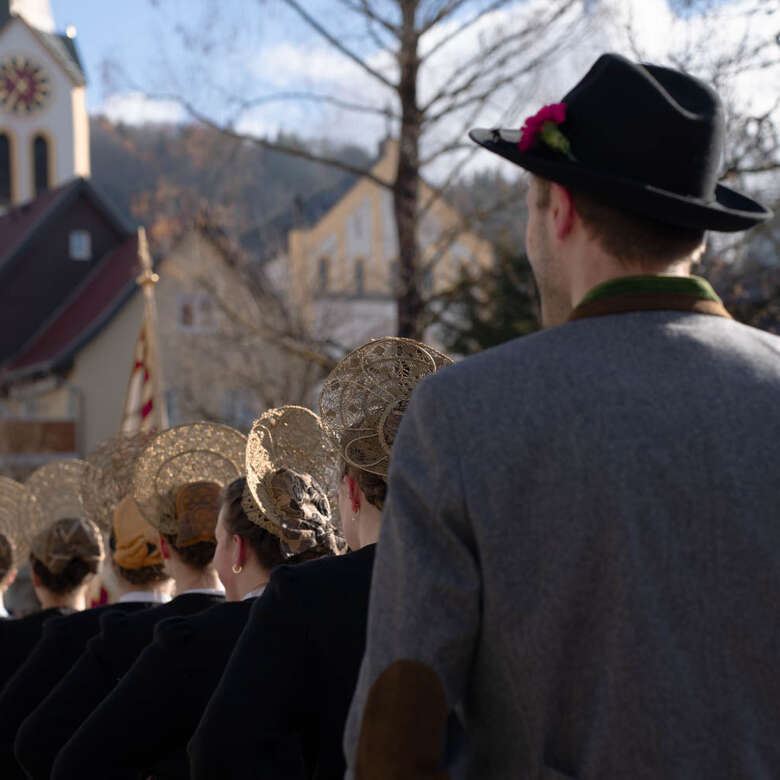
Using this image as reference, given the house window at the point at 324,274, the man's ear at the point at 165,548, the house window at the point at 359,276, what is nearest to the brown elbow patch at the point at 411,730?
the man's ear at the point at 165,548

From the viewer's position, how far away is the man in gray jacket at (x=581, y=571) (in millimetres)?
1857

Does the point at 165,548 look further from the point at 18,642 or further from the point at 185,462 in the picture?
the point at 18,642

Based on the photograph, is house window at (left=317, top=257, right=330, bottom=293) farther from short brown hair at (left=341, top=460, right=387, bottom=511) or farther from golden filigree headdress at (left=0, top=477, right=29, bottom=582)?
short brown hair at (left=341, top=460, right=387, bottom=511)

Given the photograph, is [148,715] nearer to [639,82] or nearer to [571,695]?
[571,695]

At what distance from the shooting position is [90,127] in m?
56.6

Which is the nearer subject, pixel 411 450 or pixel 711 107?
pixel 411 450

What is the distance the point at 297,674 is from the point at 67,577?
2.43 m

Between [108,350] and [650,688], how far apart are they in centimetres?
3349

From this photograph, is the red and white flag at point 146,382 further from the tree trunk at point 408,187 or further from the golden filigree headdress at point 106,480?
the golden filigree headdress at point 106,480

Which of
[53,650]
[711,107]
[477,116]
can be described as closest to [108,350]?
[477,116]

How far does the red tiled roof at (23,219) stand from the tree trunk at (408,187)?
89.0 ft

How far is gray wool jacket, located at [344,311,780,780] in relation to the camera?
1856mm

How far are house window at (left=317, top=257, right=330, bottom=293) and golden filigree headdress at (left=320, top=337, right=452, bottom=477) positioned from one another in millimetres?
19054

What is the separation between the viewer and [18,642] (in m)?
5.23
